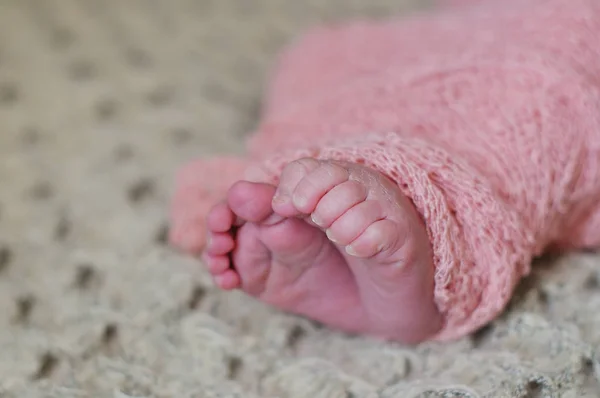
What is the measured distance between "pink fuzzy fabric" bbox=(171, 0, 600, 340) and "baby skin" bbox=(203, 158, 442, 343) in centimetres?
3

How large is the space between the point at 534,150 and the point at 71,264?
48 centimetres

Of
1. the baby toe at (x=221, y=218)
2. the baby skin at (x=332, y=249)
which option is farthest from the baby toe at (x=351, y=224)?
the baby toe at (x=221, y=218)

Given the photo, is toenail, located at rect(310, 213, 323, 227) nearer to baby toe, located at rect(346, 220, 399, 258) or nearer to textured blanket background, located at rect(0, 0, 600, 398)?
baby toe, located at rect(346, 220, 399, 258)

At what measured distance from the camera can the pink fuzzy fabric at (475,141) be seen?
565 millimetres

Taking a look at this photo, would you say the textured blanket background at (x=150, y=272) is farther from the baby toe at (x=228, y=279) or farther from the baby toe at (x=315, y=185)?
the baby toe at (x=315, y=185)

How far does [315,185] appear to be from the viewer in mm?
501

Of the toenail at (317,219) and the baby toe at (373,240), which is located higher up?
the toenail at (317,219)

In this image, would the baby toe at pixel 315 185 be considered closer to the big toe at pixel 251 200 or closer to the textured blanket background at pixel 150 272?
the big toe at pixel 251 200

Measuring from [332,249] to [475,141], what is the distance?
0.17m

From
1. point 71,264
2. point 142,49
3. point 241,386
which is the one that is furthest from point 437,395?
point 142,49

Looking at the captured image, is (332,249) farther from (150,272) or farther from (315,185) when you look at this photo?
(150,272)

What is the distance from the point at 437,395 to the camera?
21.1 inches

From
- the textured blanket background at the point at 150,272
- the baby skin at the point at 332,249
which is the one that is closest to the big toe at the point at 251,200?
the baby skin at the point at 332,249

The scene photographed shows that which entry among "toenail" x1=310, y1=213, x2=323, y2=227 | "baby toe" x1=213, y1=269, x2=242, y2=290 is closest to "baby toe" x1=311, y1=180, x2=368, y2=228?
"toenail" x1=310, y1=213, x2=323, y2=227
